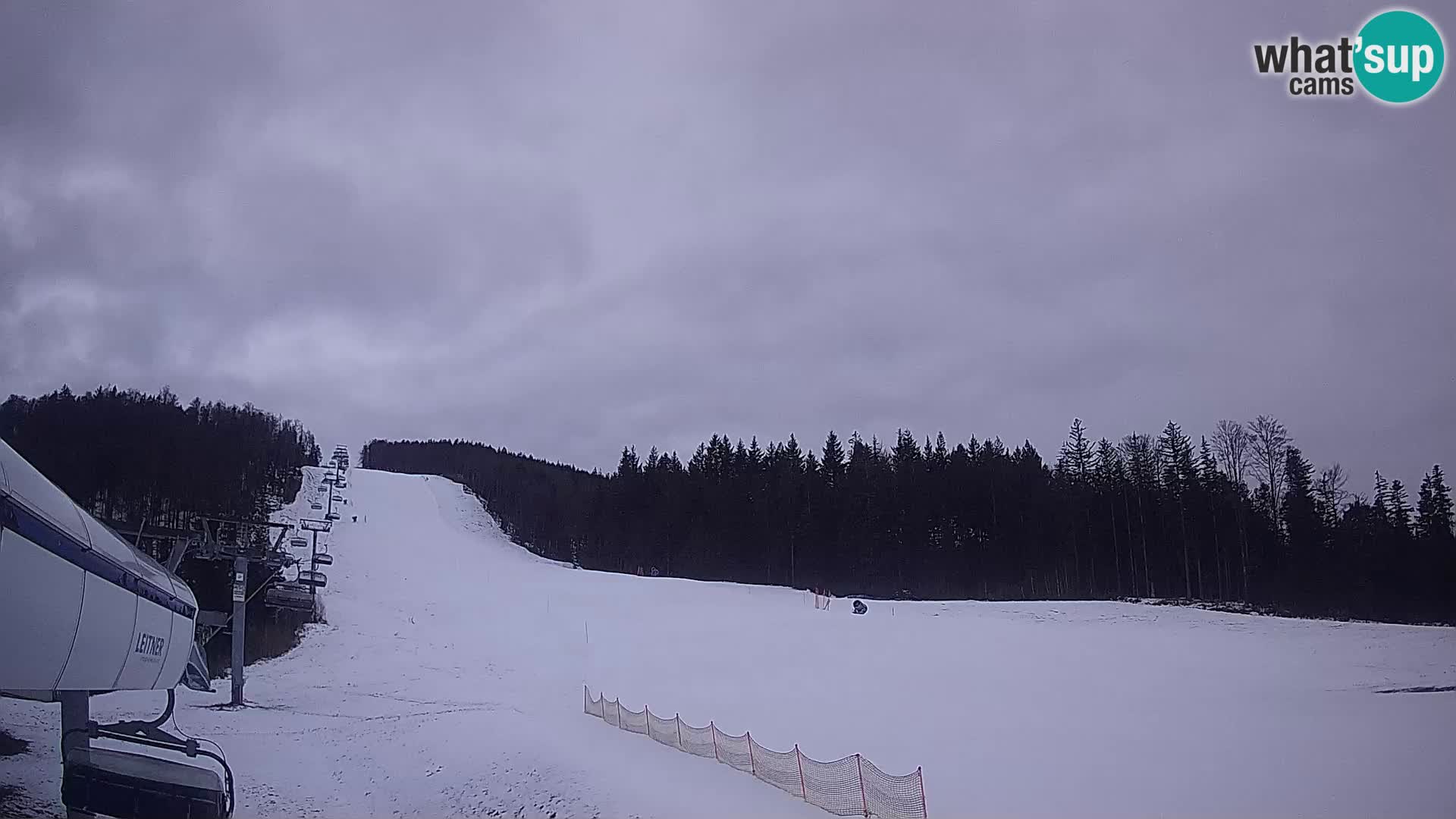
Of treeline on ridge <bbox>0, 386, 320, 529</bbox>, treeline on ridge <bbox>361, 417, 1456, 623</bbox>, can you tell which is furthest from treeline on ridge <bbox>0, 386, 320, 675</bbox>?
treeline on ridge <bbox>361, 417, 1456, 623</bbox>

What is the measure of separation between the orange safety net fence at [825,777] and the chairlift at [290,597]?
1811 centimetres

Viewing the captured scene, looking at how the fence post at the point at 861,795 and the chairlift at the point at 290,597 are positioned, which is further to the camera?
the chairlift at the point at 290,597

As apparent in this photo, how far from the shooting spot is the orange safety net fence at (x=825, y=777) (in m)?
12.3

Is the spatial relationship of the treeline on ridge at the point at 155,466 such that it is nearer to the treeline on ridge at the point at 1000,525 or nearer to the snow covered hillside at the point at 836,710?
the snow covered hillside at the point at 836,710

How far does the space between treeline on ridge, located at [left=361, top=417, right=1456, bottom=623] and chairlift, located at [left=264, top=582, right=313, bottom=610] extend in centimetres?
3547

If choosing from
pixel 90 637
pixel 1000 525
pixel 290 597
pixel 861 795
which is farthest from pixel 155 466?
pixel 1000 525

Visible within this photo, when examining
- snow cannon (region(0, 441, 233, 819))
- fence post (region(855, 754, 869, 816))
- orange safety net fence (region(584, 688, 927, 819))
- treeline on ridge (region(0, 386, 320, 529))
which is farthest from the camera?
treeline on ridge (region(0, 386, 320, 529))

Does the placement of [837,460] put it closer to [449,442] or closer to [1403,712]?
[1403,712]

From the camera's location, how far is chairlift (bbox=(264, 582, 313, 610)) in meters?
29.9

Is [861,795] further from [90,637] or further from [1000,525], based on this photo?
[1000,525]

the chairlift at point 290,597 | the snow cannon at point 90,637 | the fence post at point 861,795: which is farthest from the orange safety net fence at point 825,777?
the chairlift at point 290,597

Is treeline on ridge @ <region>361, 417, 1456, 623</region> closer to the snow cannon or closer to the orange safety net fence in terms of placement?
the orange safety net fence

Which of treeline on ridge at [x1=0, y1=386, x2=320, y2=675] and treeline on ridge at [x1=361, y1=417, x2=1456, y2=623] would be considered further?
treeline on ridge at [x1=361, y1=417, x2=1456, y2=623]

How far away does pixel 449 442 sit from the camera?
177875mm
